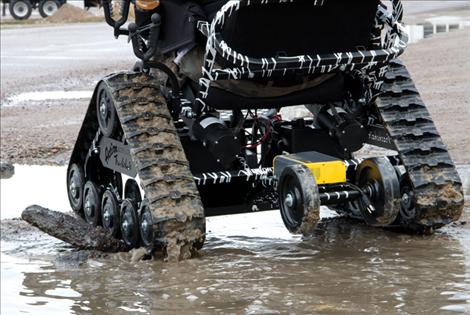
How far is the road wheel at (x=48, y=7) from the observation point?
42.0 metres

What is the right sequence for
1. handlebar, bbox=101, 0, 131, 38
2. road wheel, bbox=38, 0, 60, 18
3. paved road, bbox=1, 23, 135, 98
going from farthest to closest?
road wheel, bbox=38, 0, 60, 18
paved road, bbox=1, 23, 135, 98
handlebar, bbox=101, 0, 131, 38

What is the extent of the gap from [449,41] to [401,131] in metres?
13.5

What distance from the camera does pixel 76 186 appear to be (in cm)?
870

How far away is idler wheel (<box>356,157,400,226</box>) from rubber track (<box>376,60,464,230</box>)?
209mm

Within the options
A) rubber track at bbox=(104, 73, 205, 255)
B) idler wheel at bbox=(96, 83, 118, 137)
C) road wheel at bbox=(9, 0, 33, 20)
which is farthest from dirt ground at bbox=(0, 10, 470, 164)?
road wheel at bbox=(9, 0, 33, 20)

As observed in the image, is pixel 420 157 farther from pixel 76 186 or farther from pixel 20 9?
pixel 20 9

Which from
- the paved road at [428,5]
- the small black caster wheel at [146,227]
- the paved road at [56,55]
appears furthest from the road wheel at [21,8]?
the small black caster wheel at [146,227]

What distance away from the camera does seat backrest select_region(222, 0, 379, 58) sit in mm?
6922

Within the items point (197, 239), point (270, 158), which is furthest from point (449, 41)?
point (197, 239)

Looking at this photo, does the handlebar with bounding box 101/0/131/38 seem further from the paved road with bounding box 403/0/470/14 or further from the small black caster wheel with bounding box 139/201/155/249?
the paved road with bounding box 403/0/470/14

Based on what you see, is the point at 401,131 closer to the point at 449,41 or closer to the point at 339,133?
the point at 339,133

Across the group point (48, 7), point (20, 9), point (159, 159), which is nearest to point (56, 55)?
point (159, 159)

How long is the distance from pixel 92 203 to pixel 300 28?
214 cm

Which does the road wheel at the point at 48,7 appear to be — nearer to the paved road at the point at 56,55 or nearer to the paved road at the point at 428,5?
the paved road at the point at 56,55
